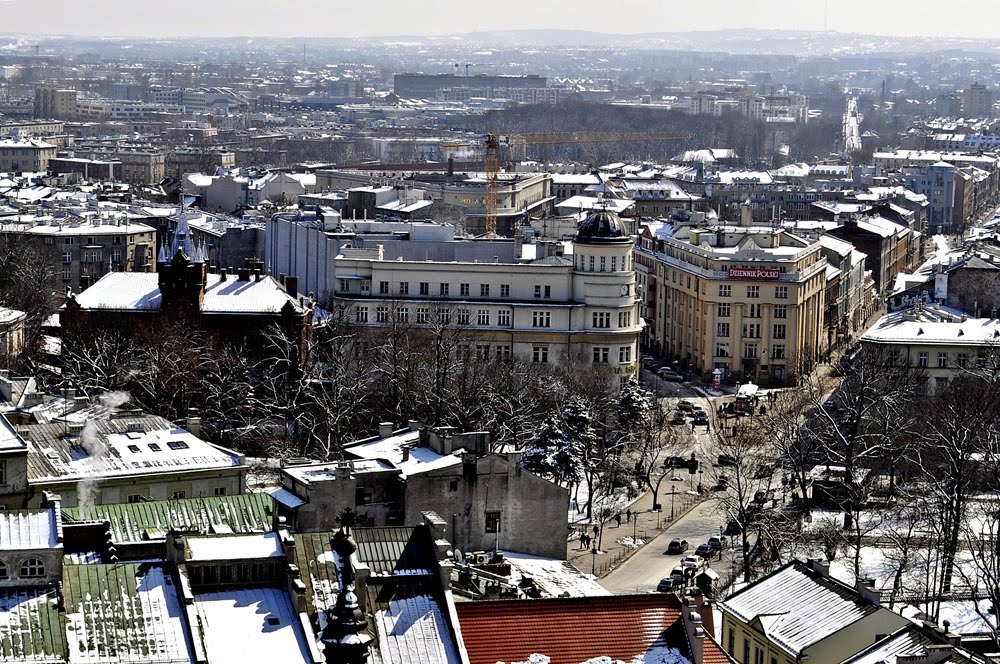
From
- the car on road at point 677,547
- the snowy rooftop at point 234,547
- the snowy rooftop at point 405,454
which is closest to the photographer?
the snowy rooftop at point 234,547

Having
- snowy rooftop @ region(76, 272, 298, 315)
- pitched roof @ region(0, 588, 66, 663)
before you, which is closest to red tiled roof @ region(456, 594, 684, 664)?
pitched roof @ region(0, 588, 66, 663)

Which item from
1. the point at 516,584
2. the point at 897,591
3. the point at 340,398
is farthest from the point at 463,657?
the point at 340,398

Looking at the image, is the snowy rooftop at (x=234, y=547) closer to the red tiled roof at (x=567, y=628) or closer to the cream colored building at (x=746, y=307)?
the red tiled roof at (x=567, y=628)

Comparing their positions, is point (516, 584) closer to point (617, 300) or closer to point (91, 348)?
point (91, 348)

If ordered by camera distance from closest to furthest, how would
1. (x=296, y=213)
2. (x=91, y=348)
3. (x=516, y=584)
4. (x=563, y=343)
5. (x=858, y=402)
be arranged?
(x=516, y=584), (x=858, y=402), (x=91, y=348), (x=563, y=343), (x=296, y=213)

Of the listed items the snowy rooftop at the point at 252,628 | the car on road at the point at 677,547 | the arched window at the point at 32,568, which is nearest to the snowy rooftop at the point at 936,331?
the car on road at the point at 677,547

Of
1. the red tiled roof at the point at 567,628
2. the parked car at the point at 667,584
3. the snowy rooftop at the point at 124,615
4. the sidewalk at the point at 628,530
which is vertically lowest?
the sidewalk at the point at 628,530
